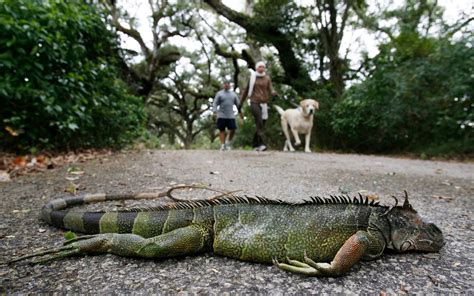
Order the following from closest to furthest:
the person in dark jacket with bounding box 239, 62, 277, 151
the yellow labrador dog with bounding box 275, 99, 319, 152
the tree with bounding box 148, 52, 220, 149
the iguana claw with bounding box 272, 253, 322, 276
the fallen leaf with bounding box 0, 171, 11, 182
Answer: the iguana claw with bounding box 272, 253, 322, 276, the fallen leaf with bounding box 0, 171, 11, 182, the person in dark jacket with bounding box 239, 62, 277, 151, the yellow labrador dog with bounding box 275, 99, 319, 152, the tree with bounding box 148, 52, 220, 149

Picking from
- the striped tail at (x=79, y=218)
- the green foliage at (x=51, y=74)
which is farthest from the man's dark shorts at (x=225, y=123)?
the striped tail at (x=79, y=218)

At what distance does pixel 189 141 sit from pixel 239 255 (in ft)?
79.4

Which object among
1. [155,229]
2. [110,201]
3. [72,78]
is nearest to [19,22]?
[72,78]

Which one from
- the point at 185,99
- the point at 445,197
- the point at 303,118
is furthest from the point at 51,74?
the point at 185,99

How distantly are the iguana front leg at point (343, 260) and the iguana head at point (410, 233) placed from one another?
0.15 metres

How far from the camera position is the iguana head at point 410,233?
5.29 feet

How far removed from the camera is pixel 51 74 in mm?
4547

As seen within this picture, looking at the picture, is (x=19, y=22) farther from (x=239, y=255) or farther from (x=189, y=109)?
(x=189, y=109)

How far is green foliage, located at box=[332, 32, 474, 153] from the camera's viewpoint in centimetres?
652

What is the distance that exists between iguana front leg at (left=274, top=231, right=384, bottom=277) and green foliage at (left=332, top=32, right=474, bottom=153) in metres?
6.40

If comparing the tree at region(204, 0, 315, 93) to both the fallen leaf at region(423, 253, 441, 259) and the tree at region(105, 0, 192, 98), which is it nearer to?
the tree at region(105, 0, 192, 98)

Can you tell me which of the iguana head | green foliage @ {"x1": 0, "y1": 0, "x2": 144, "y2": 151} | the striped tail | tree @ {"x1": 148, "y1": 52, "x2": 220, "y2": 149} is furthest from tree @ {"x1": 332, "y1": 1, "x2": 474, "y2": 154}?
tree @ {"x1": 148, "y1": 52, "x2": 220, "y2": 149}

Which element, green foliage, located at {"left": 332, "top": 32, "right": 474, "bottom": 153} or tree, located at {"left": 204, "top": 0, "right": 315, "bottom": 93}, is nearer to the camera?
green foliage, located at {"left": 332, "top": 32, "right": 474, "bottom": 153}

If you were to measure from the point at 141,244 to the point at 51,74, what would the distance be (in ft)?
13.4
